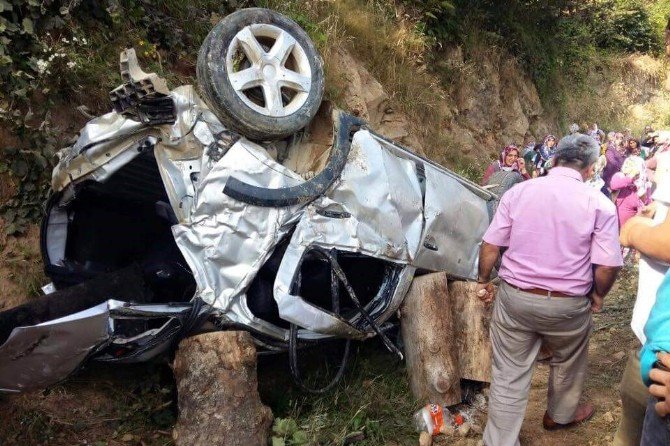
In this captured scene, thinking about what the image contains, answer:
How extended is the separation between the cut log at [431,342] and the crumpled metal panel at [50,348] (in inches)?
81.0

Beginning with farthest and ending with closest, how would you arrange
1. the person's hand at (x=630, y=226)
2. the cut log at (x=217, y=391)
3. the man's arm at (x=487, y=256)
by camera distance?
the man's arm at (x=487, y=256), the cut log at (x=217, y=391), the person's hand at (x=630, y=226)

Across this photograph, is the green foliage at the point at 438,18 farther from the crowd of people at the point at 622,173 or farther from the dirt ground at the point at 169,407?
the dirt ground at the point at 169,407

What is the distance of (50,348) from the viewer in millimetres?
2668

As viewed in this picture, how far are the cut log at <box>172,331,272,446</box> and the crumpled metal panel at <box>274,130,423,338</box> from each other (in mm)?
353

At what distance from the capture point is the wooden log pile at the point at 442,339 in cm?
384

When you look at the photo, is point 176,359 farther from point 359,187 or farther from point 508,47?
point 508,47

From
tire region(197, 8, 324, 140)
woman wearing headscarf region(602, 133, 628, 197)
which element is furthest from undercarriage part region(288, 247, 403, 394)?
woman wearing headscarf region(602, 133, 628, 197)

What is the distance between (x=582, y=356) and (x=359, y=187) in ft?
5.67

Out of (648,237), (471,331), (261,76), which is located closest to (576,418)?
(471,331)

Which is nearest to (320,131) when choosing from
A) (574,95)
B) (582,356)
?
(582,356)

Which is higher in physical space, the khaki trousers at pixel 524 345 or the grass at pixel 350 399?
the khaki trousers at pixel 524 345

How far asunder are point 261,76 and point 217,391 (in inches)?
76.3

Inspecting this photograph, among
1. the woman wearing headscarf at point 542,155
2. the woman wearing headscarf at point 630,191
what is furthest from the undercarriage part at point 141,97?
the woman wearing headscarf at point 542,155

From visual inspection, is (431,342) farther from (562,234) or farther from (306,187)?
(306,187)
